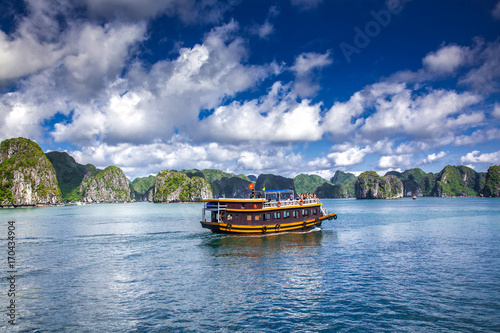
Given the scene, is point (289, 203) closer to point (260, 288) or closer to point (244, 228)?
point (244, 228)

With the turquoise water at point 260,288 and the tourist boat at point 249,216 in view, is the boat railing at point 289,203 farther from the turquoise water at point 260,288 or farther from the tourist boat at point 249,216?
the turquoise water at point 260,288

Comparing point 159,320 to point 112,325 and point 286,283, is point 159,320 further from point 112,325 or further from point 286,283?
point 286,283

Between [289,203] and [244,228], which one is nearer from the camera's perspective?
[244,228]

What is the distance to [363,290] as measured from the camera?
938 inches

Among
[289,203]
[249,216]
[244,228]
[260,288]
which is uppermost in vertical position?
[289,203]

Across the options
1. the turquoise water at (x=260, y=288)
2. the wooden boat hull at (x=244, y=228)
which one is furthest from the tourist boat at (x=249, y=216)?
the turquoise water at (x=260, y=288)

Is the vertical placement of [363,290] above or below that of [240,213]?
below

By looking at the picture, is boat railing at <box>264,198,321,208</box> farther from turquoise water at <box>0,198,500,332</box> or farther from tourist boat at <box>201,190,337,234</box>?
turquoise water at <box>0,198,500,332</box>

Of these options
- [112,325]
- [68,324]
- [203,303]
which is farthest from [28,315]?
[203,303]

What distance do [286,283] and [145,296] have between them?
11.3m

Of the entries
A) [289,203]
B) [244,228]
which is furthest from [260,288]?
[289,203]

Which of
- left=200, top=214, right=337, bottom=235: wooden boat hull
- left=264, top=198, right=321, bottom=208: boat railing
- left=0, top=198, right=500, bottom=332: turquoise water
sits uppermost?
left=264, top=198, right=321, bottom=208: boat railing

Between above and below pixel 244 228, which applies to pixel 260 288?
below

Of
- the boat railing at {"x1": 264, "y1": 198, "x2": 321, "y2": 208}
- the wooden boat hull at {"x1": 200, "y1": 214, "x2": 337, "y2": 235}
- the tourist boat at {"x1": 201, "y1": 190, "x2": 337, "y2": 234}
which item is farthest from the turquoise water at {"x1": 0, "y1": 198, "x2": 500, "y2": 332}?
the boat railing at {"x1": 264, "y1": 198, "x2": 321, "y2": 208}
